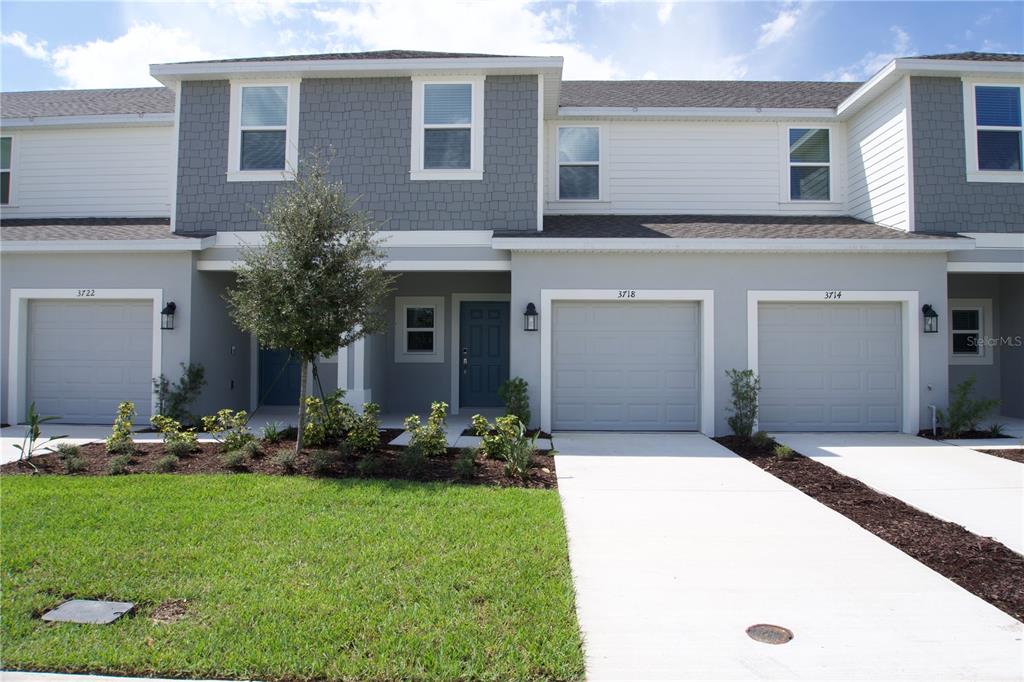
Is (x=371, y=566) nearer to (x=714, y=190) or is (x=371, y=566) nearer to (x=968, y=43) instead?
(x=714, y=190)

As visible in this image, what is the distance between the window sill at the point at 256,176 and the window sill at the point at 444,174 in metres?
2.19

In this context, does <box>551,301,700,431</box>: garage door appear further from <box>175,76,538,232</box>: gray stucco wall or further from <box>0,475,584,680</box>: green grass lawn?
<box>0,475,584,680</box>: green grass lawn

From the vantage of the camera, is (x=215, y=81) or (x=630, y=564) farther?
(x=215, y=81)

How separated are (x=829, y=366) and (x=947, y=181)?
3701 millimetres

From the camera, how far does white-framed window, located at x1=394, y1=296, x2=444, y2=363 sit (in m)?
13.1

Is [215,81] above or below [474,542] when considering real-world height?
above

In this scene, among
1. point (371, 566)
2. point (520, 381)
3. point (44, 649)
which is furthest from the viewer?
point (520, 381)

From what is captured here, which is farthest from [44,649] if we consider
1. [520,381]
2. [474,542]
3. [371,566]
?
[520,381]

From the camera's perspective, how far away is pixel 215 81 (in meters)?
11.2

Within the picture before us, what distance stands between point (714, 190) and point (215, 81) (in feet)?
31.1

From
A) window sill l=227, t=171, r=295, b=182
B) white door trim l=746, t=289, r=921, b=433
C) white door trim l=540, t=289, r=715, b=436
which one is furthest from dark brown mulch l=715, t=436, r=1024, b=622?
window sill l=227, t=171, r=295, b=182

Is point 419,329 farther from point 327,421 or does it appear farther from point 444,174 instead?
point 327,421

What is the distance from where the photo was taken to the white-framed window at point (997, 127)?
35.1 ft

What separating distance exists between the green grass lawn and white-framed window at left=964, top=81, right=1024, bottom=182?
33.1 feet
